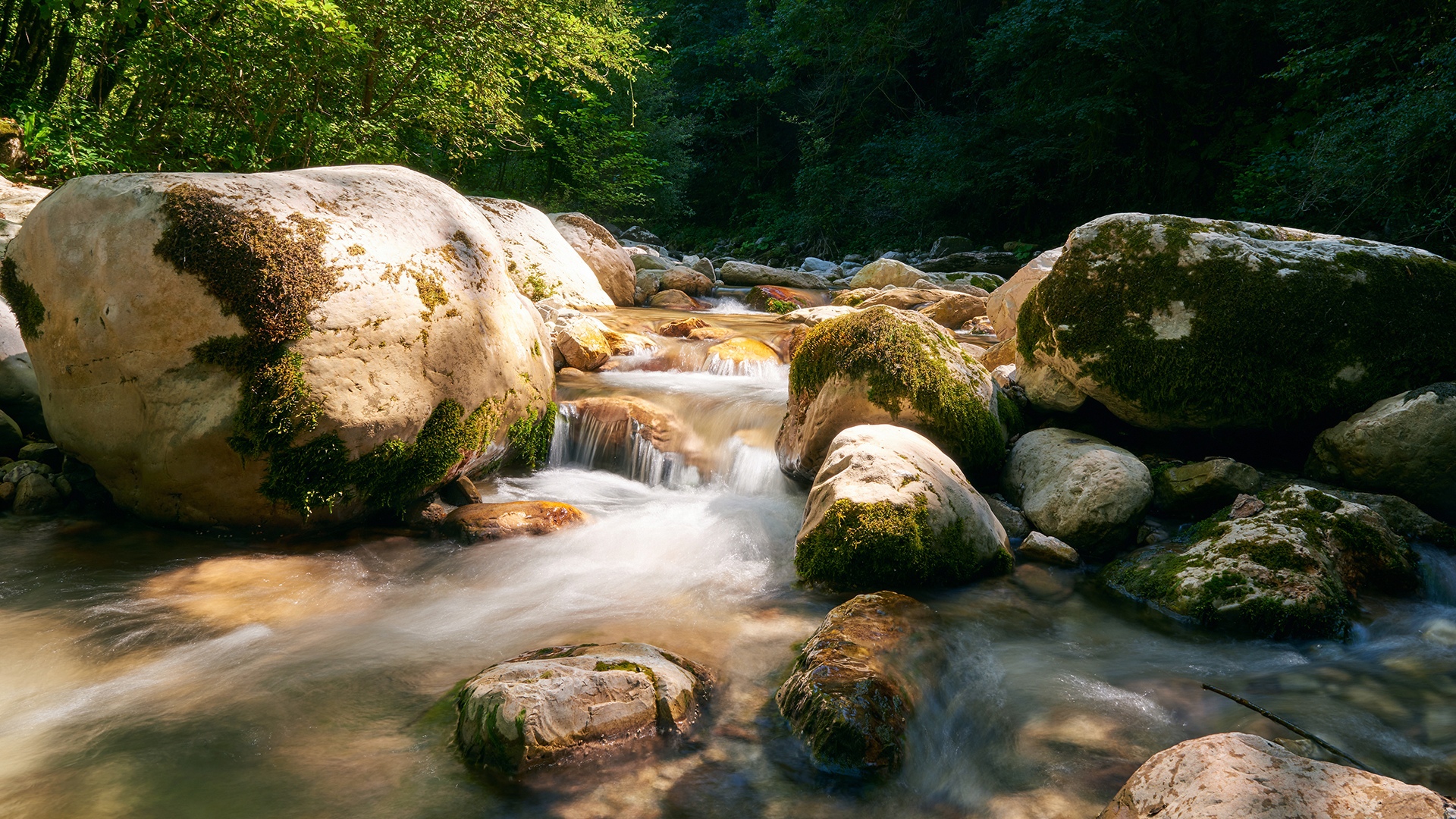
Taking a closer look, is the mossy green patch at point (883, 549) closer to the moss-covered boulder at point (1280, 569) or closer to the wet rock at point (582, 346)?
the moss-covered boulder at point (1280, 569)

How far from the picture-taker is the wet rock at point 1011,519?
463cm

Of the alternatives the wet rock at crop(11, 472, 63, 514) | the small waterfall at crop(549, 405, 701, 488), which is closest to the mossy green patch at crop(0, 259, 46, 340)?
the wet rock at crop(11, 472, 63, 514)

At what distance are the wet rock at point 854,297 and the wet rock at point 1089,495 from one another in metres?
7.55

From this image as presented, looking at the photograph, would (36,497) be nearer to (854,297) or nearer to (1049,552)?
(1049,552)

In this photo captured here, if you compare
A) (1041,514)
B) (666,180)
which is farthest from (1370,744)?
(666,180)

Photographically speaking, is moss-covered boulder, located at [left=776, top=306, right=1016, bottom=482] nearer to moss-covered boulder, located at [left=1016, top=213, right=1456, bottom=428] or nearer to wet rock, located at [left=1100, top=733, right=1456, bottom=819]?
moss-covered boulder, located at [left=1016, top=213, right=1456, bottom=428]

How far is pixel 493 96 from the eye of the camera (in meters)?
10.0

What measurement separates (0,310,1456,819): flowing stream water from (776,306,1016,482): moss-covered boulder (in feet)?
3.04

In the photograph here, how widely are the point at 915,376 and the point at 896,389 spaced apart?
0.16m

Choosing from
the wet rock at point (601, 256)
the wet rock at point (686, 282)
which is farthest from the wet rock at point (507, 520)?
the wet rock at point (686, 282)

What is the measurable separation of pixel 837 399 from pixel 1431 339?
11.4 feet

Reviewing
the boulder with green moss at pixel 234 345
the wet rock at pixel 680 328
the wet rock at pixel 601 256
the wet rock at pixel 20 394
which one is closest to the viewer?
the boulder with green moss at pixel 234 345

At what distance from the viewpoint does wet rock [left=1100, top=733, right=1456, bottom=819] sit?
1.76 meters

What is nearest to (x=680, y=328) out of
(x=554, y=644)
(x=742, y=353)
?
(x=742, y=353)
